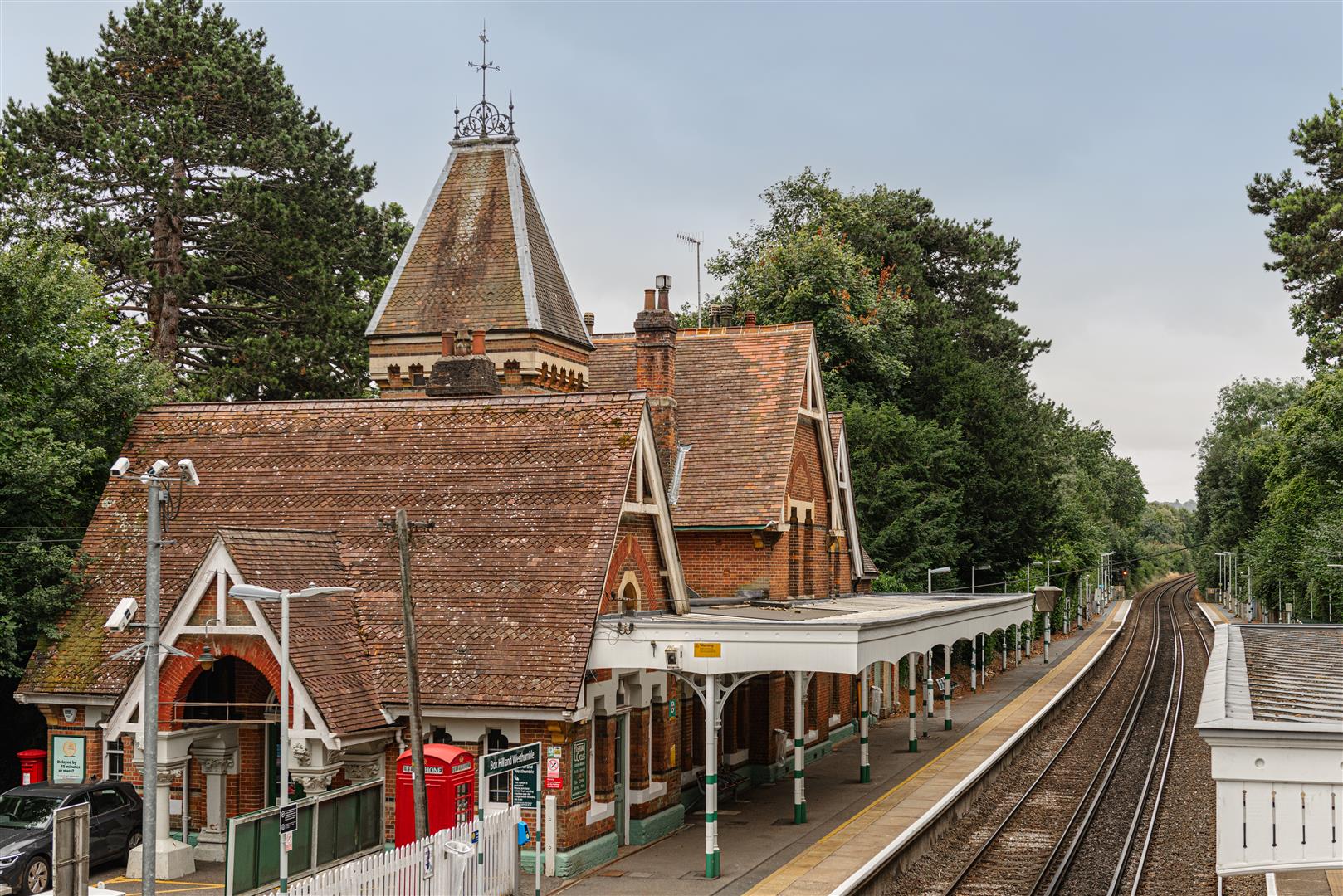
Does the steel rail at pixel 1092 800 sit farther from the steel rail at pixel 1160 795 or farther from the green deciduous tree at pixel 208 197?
the green deciduous tree at pixel 208 197

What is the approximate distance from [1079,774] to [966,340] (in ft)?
161

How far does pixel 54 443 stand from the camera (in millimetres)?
25688

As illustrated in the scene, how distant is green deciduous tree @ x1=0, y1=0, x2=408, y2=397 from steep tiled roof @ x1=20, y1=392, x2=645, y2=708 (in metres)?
14.0

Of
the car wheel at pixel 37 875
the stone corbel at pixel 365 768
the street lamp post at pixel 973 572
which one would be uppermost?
the street lamp post at pixel 973 572

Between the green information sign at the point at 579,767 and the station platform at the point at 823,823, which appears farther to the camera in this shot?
the green information sign at the point at 579,767

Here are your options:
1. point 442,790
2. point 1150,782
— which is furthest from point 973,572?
point 442,790

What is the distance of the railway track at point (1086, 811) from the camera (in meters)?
21.8

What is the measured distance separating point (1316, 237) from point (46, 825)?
48.5 meters

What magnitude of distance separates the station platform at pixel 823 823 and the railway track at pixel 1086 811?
1193mm

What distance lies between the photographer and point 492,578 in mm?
23656

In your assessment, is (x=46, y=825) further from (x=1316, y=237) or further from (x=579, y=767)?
(x=1316, y=237)

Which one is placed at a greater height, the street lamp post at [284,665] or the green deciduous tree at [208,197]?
the green deciduous tree at [208,197]

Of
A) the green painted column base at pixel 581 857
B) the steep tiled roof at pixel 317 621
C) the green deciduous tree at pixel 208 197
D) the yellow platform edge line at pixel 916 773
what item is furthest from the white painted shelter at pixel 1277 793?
the green deciduous tree at pixel 208 197

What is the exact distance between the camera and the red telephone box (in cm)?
2005
